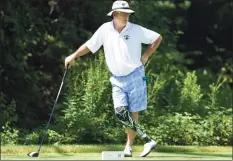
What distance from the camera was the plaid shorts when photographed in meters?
8.04

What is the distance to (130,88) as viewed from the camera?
8.05 metres

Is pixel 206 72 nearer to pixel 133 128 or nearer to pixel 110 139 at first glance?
pixel 110 139

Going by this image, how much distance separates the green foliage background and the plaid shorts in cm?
277

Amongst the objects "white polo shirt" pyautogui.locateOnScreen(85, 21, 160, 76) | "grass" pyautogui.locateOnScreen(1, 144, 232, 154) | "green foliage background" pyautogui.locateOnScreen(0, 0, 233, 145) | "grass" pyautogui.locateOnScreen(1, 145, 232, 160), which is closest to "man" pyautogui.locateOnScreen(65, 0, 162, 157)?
"white polo shirt" pyautogui.locateOnScreen(85, 21, 160, 76)

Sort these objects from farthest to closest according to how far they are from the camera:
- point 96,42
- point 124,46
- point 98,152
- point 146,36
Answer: point 98,152 → point 96,42 → point 146,36 → point 124,46

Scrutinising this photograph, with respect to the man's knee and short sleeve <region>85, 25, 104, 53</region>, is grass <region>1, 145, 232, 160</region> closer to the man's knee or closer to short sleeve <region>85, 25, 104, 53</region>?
the man's knee

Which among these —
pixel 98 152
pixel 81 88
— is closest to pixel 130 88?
pixel 98 152

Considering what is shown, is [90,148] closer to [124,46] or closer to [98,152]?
[98,152]

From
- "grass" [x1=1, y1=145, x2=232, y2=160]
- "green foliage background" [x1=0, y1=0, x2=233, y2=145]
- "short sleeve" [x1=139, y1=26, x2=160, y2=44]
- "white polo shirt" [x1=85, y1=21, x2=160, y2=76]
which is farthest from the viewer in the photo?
"green foliage background" [x1=0, y1=0, x2=233, y2=145]

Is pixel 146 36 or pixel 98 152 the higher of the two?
pixel 146 36

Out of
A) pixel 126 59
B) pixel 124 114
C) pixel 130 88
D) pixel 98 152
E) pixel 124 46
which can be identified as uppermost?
pixel 124 46

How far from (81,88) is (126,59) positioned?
378 centimetres

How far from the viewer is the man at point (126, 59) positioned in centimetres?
792

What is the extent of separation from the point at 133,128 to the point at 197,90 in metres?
4.63
